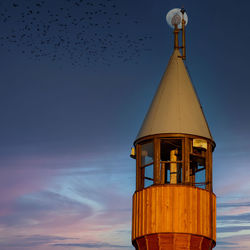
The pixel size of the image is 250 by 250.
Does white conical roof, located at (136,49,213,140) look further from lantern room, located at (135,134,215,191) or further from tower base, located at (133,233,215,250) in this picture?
tower base, located at (133,233,215,250)

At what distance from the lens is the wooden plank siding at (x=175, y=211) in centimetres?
4303

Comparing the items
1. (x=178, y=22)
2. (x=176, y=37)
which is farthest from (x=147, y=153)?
(x=178, y=22)

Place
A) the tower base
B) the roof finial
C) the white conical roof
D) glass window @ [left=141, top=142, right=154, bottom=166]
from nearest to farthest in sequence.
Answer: the tower base → the white conical roof → glass window @ [left=141, top=142, right=154, bottom=166] → the roof finial

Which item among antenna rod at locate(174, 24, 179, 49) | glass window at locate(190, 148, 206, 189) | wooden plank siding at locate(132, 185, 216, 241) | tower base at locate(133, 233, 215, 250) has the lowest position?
tower base at locate(133, 233, 215, 250)

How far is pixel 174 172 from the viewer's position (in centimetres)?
4544

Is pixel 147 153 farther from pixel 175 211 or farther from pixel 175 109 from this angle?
pixel 175 211

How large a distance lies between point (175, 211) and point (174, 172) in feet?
9.79

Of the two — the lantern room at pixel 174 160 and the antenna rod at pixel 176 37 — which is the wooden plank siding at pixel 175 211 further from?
the antenna rod at pixel 176 37

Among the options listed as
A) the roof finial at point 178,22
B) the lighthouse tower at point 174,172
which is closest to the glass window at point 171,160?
the lighthouse tower at point 174,172

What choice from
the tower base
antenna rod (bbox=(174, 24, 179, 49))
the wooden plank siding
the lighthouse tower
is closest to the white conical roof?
the lighthouse tower

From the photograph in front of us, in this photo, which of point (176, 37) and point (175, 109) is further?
point (176, 37)

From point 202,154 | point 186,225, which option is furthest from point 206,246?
point 202,154

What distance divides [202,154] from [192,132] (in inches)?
59.5

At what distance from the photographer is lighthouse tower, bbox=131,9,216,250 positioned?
141ft
